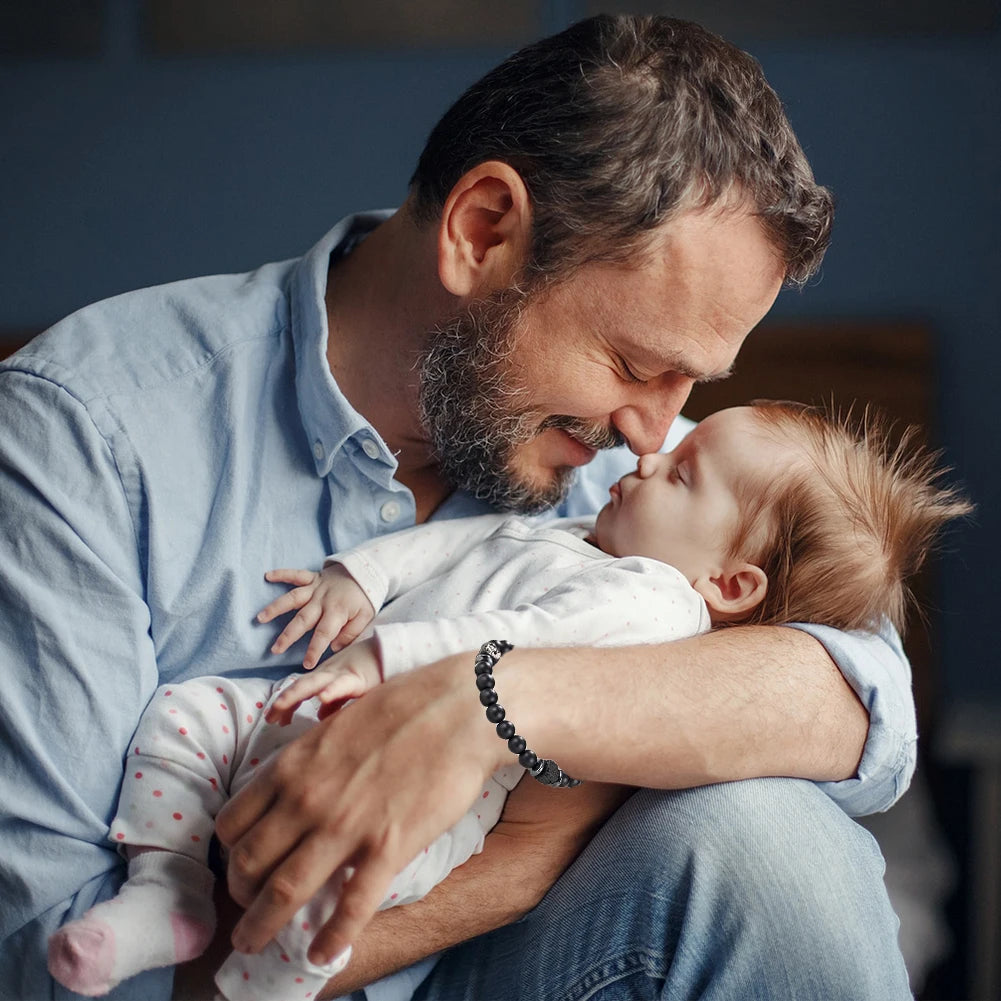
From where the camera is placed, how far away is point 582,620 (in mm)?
1218

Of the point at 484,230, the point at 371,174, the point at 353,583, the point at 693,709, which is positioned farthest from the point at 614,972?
the point at 371,174

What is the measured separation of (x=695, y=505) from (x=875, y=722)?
0.31 metres

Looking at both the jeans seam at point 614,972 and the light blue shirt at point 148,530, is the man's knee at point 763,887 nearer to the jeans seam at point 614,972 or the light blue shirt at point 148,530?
the jeans seam at point 614,972

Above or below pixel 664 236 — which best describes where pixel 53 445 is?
below

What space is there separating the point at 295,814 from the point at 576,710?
267 mm

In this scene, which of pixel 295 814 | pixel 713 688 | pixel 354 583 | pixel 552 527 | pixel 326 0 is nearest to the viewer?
pixel 295 814

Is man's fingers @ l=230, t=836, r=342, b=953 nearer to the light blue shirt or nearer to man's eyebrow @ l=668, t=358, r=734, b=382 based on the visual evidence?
the light blue shirt

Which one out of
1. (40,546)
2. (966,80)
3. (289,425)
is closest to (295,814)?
(40,546)

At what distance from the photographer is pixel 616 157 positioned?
1313 mm

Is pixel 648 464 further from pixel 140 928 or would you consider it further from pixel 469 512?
pixel 140 928

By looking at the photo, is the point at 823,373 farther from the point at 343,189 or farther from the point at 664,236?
the point at 664,236

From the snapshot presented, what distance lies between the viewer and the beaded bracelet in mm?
1074

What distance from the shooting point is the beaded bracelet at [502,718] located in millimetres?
1074

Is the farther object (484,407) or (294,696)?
(484,407)
